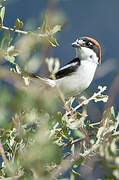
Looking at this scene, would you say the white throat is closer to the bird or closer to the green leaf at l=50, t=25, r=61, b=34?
the bird

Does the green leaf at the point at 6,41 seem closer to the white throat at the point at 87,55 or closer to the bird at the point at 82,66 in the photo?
the bird at the point at 82,66

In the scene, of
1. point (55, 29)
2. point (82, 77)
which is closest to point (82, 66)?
point (82, 77)

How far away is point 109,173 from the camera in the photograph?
1.84 feet

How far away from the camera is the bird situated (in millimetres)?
1672

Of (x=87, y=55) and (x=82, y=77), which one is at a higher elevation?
(x=87, y=55)

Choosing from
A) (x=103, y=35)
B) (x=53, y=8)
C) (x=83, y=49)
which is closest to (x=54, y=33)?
(x=53, y=8)

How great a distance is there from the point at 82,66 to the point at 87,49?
0.28ft

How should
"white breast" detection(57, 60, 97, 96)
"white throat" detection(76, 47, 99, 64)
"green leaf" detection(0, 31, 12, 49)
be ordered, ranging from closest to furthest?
"green leaf" detection(0, 31, 12, 49), "white breast" detection(57, 60, 97, 96), "white throat" detection(76, 47, 99, 64)

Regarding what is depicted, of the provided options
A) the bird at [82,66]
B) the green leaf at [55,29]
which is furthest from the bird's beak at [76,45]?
the green leaf at [55,29]

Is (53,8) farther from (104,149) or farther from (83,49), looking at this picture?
(83,49)

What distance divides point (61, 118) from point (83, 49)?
96cm

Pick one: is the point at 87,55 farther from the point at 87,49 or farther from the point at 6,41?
the point at 6,41

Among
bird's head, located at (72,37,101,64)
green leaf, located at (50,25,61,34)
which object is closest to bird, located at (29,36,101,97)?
bird's head, located at (72,37,101,64)

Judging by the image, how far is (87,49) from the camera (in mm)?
1783
